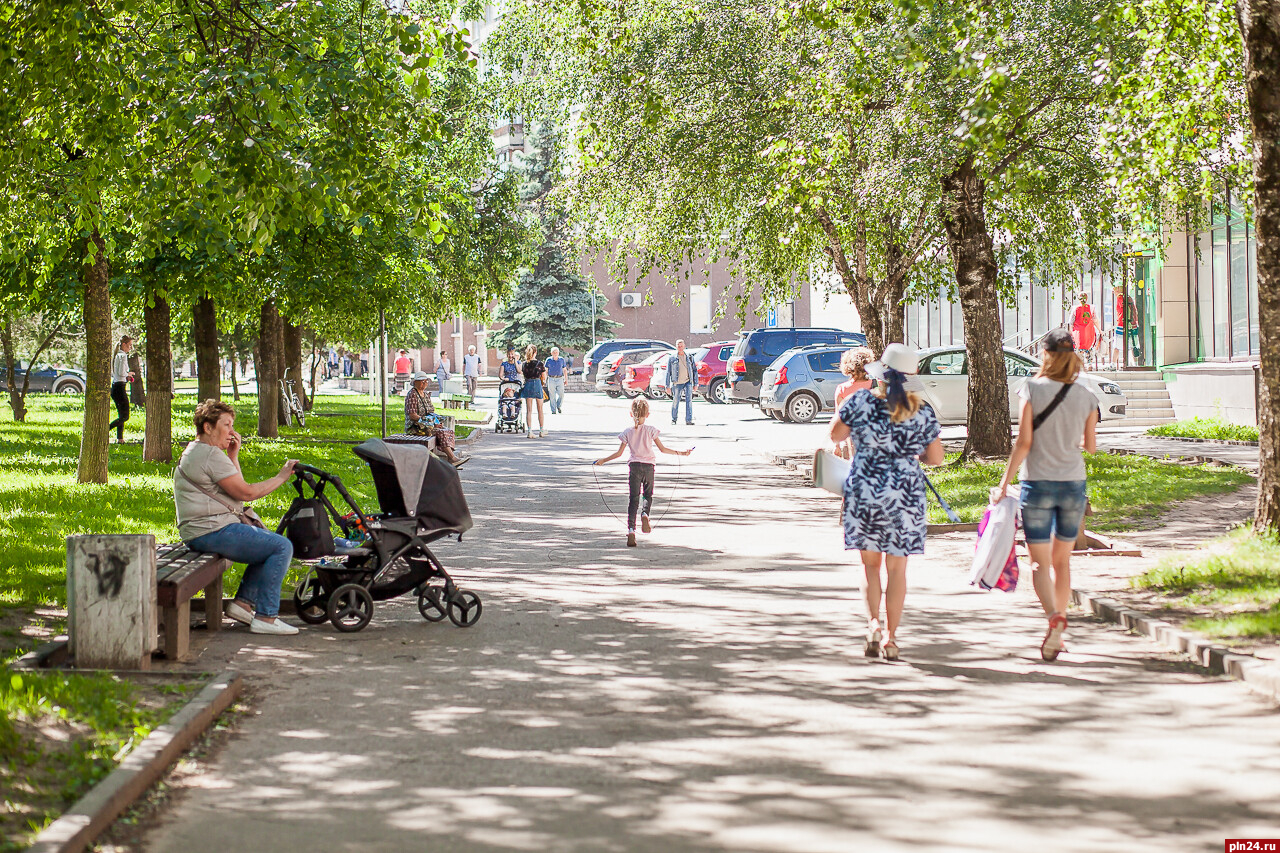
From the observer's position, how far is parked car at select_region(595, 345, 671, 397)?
48625 mm

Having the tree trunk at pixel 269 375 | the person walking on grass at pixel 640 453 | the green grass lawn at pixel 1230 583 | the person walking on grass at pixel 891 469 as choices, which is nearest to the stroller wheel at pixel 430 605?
the person walking on grass at pixel 891 469

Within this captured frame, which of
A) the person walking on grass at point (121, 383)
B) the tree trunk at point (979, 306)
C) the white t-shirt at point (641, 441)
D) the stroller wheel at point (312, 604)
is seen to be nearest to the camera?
the stroller wheel at point (312, 604)

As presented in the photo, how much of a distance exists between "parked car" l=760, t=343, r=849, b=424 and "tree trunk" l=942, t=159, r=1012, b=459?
1365cm

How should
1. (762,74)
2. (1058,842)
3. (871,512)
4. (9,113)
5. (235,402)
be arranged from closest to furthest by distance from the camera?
(1058,842) → (871,512) → (9,113) → (762,74) → (235,402)

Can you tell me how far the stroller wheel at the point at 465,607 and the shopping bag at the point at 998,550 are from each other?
3116 millimetres

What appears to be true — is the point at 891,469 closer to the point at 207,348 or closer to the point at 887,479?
the point at 887,479

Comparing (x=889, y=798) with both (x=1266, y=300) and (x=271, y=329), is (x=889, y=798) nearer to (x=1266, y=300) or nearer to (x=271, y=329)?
(x=1266, y=300)

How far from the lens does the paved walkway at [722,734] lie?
488 centimetres

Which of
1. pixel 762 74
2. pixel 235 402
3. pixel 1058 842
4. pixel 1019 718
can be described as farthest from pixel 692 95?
pixel 235 402

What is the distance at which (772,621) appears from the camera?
904 centimetres

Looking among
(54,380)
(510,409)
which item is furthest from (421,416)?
(54,380)

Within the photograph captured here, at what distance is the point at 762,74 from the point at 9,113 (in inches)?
415

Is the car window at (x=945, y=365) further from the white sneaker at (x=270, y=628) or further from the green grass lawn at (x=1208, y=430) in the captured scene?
the white sneaker at (x=270, y=628)

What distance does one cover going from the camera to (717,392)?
143ft
